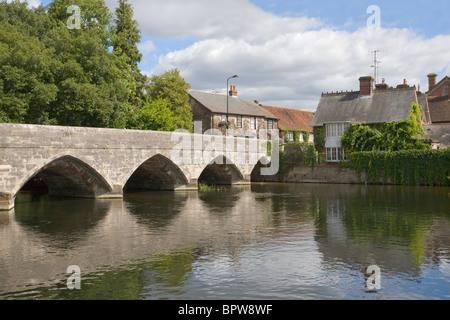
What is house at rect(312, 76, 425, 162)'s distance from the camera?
4644 cm

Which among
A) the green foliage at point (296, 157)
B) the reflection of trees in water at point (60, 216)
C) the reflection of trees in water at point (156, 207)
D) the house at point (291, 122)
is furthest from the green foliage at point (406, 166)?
the reflection of trees in water at point (60, 216)

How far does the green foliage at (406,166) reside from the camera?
129 feet

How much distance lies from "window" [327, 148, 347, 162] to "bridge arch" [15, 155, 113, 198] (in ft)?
94.1

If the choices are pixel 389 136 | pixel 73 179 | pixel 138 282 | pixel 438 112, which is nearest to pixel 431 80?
pixel 438 112

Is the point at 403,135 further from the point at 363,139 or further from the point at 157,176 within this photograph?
the point at 157,176

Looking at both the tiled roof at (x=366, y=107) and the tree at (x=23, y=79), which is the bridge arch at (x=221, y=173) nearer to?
the tiled roof at (x=366, y=107)

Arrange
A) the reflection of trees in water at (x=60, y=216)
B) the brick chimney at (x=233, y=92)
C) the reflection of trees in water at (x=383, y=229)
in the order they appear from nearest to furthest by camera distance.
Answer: the reflection of trees in water at (x=383, y=229) → the reflection of trees in water at (x=60, y=216) → the brick chimney at (x=233, y=92)

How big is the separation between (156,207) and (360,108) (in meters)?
31.6

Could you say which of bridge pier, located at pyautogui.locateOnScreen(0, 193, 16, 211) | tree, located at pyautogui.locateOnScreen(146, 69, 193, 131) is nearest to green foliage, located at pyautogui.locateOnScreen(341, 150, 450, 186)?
tree, located at pyautogui.locateOnScreen(146, 69, 193, 131)

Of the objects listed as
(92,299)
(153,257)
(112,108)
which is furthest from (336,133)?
(92,299)

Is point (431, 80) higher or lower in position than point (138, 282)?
higher

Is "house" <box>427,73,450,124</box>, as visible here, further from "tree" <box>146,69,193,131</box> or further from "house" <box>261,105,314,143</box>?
"tree" <box>146,69,193,131</box>

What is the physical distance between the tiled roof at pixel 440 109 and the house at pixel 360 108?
1114 cm

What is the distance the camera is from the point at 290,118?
6456 cm
